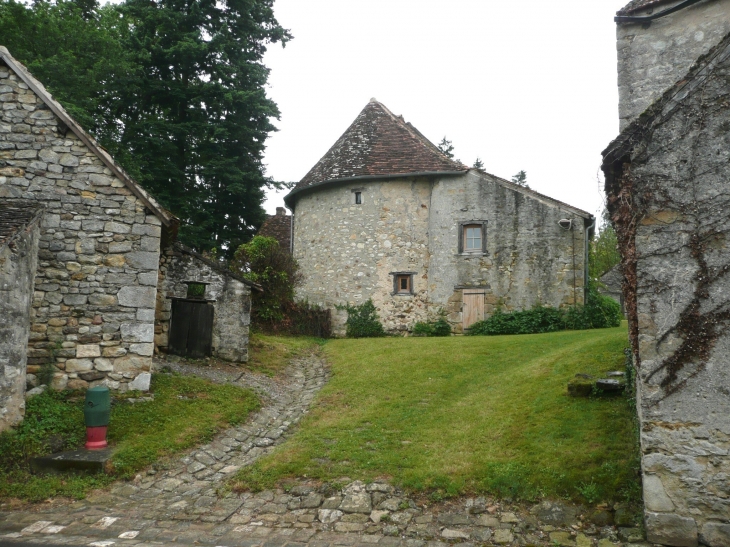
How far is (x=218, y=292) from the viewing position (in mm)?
14148

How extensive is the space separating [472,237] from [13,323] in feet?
49.7

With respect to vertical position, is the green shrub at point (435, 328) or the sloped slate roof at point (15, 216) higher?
the sloped slate roof at point (15, 216)

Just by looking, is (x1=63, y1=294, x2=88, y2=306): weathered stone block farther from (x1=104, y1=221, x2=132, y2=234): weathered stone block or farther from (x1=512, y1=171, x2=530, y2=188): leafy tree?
(x1=512, y1=171, x2=530, y2=188): leafy tree

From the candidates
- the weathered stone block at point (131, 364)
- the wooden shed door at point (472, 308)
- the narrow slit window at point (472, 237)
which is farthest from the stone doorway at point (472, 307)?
the weathered stone block at point (131, 364)

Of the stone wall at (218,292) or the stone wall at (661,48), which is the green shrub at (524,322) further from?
the stone wall at (661,48)

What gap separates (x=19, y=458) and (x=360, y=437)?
4.57m

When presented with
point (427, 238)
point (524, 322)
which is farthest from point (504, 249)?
point (427, 238)

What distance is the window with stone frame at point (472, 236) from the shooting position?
780 inches

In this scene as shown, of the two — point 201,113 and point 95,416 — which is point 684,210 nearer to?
point 95,416

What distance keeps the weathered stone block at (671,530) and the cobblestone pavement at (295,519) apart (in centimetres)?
17

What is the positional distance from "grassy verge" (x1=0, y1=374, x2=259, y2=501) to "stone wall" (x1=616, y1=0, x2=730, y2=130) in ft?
27.9

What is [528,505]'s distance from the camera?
6.15 metres

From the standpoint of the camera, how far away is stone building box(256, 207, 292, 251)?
25.3 meters

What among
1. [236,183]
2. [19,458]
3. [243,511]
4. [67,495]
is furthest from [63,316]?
[236,183]
